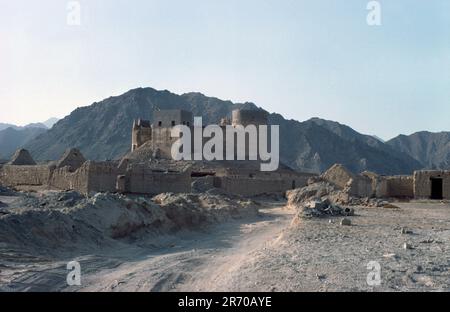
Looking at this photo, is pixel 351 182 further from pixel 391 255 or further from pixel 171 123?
pixel 171 123

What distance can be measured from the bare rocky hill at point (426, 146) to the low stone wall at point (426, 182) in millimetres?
74870

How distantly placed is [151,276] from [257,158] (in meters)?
35.7

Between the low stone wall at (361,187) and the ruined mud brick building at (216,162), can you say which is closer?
the low stone wall at (361,187)

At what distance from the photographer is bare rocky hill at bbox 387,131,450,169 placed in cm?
10431

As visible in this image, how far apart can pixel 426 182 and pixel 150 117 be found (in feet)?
226

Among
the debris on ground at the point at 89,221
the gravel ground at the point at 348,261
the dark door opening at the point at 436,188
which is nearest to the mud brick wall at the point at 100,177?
the debris on ground at the point at 89,221

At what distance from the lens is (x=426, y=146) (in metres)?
113

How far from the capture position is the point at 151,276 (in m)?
8.52

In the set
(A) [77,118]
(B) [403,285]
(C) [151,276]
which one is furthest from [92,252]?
(A) [77,118]

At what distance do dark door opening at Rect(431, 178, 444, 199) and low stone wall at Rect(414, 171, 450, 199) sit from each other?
1.78ft

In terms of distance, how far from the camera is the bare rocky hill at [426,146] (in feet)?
342

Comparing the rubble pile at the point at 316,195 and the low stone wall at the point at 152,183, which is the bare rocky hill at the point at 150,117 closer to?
the rubble pile at the point at 316,195

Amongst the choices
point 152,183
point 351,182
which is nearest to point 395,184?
point 351,182
